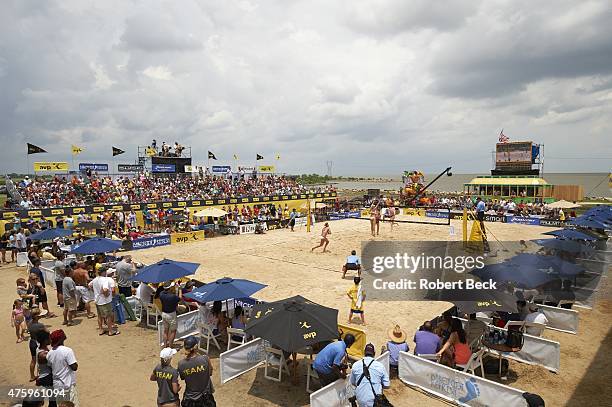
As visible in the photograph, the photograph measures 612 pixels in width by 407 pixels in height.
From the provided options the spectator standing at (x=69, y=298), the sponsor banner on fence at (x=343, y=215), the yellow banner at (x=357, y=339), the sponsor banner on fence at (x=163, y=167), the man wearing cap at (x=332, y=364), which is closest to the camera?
the man wearing cap at (x=332, y=364)

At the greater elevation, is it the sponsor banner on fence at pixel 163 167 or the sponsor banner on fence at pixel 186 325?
the sponsor banner on fence at pixel 163 167

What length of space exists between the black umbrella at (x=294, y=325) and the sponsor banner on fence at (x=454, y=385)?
1701mm

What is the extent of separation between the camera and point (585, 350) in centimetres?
802

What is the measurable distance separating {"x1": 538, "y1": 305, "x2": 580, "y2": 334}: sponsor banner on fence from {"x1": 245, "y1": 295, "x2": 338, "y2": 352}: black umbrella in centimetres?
586

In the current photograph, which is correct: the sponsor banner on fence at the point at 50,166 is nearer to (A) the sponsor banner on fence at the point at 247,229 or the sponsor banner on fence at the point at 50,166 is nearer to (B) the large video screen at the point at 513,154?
(A) the sponsor banner on fence at the point at 247,229

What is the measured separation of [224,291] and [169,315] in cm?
140

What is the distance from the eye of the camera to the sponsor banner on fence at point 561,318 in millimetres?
8852

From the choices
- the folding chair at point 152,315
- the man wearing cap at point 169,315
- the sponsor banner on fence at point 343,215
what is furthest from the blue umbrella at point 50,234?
A: the sponsor banner on fence at point 343,215

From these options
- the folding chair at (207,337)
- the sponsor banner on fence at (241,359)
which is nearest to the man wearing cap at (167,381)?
the sponsor banner on fence at (241,359)

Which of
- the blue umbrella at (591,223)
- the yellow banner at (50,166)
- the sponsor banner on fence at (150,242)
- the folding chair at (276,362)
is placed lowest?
the sponsor banner on fence at (150,242)

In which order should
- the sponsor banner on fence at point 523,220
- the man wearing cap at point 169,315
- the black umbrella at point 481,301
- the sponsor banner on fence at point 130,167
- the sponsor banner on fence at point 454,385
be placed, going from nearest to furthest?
the sponsor banner on fence at point 454,385 < the black umbrella at point 481,301 < the man wearing cap at point 169,315 < the sponsor banner on fence at point 523,220 < the sponsor banner on fence at point 130,167

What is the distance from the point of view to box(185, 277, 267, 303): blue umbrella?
7.74m

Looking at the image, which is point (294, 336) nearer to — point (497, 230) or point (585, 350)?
point (585, 350)

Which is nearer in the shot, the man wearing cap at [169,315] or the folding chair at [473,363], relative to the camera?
the folding chair at [473,363]
